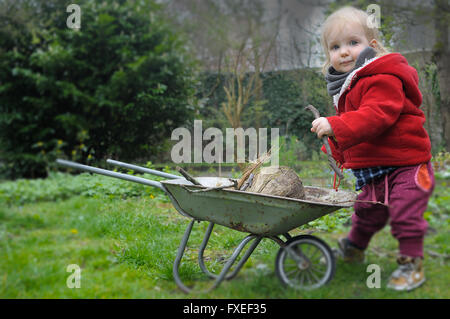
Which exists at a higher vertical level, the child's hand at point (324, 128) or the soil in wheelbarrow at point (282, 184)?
the child's hand at point (324, 128)

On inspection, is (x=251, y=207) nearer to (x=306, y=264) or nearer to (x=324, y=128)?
(x=306, y=264)

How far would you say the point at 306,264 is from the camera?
118 cm

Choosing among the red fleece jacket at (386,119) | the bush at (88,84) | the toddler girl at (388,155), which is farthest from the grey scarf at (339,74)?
the bush at (88,84)

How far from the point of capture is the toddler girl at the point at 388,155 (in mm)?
1015

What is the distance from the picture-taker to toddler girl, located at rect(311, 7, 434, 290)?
1015 millimetres

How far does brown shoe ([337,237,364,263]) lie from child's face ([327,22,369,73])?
0.69 metres

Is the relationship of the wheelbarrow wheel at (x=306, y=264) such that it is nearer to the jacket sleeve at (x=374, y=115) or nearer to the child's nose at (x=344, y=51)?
the jacket sleeve at (x=374, y=115)

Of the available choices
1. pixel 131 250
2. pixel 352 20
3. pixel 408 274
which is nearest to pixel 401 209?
pixel 408 274

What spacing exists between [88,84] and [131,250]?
283cm

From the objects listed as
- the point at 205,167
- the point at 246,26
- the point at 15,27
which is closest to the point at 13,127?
the point at 15,27

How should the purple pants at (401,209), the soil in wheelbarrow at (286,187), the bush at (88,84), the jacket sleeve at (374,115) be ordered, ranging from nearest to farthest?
the purple pants at (401,209) → the jacket sleeve at (374,115) → the soil in wheelbarrow at (286,187) → the bush at (88,84)

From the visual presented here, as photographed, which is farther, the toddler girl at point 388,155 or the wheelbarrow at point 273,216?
the wheelbarrow at point 273,216

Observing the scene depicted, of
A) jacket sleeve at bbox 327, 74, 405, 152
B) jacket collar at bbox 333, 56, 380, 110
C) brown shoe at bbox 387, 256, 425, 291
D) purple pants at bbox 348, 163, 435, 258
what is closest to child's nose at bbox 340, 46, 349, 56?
jacket collar at bbox 333, 56, 380, 110

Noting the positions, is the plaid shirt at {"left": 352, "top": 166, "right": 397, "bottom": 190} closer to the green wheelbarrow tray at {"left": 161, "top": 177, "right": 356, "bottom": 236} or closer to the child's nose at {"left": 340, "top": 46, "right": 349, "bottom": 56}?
the green wheelbarrow tray at {"left": 161, "top": 177, "right": 356, "bottom": 236}
